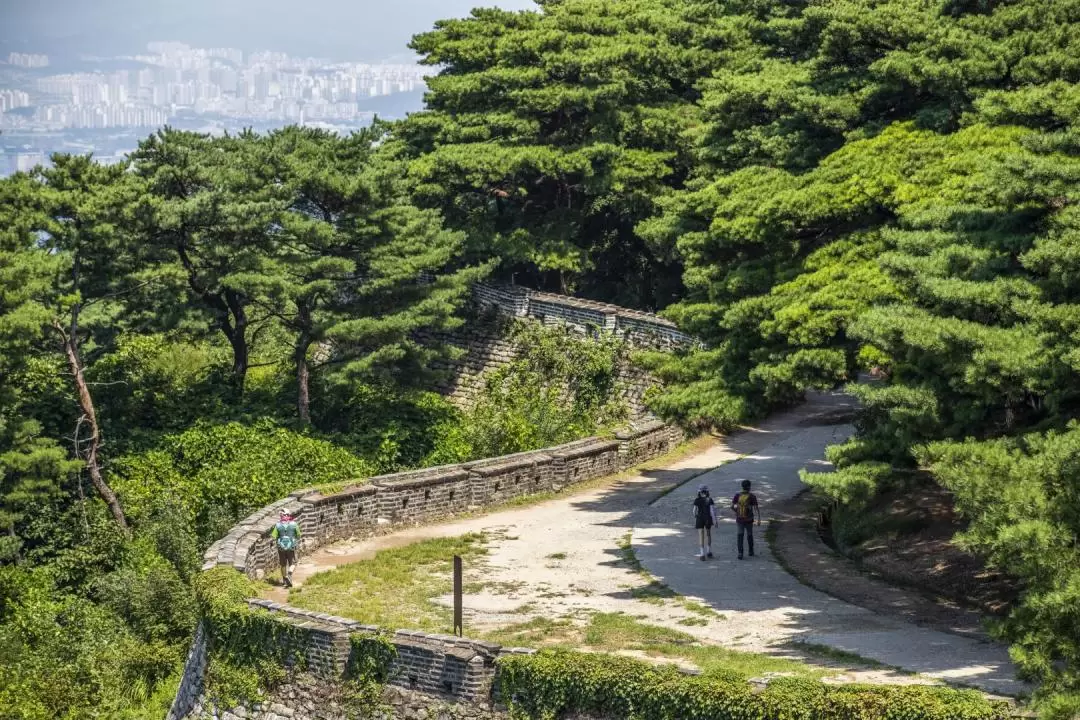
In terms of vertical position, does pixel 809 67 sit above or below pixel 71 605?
above

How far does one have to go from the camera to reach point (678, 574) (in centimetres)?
2464

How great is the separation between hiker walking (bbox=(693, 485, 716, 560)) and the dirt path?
0.71 ft

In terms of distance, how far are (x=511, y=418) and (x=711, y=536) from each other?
9662 mm

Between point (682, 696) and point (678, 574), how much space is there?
22.8ft

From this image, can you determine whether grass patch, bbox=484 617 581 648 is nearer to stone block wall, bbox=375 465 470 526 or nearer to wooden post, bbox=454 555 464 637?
wooden post, bbox=454 555 464 637

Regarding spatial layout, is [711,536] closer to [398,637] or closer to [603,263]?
[398,637]

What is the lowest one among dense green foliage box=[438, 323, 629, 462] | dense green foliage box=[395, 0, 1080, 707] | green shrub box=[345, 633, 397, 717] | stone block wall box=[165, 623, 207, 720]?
stone block wall box=[165, 623, 207, 720]

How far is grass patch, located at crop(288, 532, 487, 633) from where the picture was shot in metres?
22.2

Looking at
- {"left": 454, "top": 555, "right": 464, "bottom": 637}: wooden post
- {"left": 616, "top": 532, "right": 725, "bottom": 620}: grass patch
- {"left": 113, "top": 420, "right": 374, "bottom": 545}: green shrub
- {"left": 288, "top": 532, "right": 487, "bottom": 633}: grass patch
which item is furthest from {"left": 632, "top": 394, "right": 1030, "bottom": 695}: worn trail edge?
{"left": 113, "top": 420, "right": 374, "bottom": 545}: green shrub

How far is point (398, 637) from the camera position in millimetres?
19969

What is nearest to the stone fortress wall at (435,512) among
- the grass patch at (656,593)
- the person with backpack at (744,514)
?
the grass patch at (656,593)

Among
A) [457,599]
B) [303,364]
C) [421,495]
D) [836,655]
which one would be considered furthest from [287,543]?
[303,364]

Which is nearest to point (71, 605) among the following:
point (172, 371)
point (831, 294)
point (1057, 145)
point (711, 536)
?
point (172, 371)

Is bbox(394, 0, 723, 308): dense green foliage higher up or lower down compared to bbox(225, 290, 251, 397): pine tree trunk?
higher up
